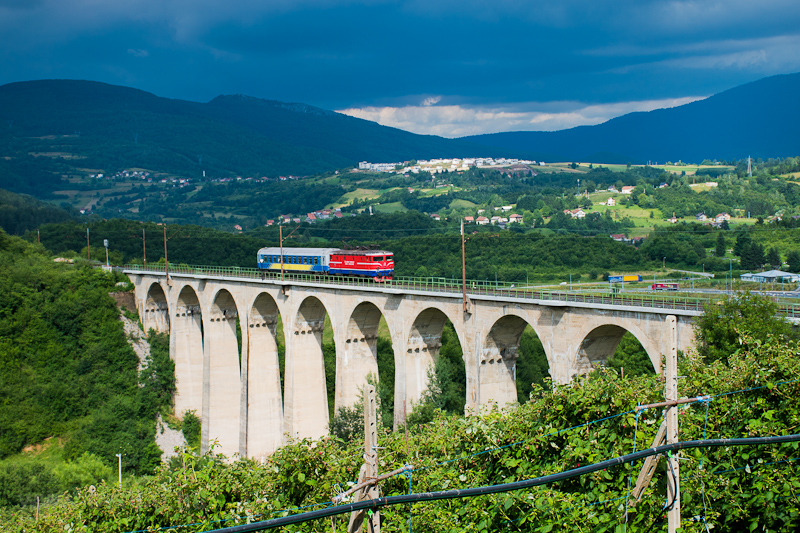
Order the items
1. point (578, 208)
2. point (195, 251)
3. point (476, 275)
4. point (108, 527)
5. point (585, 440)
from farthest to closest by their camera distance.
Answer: point (578, 208) → point (195, 251) → point (476, 275) → point (108, 527) → point (585, 440)

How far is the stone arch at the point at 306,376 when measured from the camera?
173 ft

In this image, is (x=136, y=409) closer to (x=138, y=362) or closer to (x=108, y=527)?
(x=138, y=362)

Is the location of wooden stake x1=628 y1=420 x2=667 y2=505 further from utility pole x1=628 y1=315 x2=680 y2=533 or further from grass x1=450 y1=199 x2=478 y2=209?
grass x1=450 y1=199 x2=478 y2=209

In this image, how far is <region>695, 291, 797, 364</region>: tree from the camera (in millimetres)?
27734

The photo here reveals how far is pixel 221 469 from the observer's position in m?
19.7

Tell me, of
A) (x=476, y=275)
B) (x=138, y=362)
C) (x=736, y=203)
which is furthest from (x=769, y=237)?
(x=138, y=362)

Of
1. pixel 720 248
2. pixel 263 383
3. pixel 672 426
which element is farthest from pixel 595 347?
pixel 720 248

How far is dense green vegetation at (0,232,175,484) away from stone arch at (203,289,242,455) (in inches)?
236

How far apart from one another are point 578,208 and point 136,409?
11071 centimetres

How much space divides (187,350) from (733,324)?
178 feet

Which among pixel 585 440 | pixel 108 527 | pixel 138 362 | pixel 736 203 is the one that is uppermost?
pixel 736 203

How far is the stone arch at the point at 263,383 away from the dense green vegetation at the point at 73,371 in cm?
1057

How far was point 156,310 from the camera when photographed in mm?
75250

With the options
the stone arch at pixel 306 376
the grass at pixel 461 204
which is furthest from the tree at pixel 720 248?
the grass at pixel 461 204
